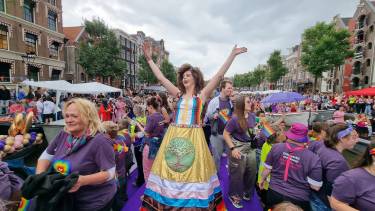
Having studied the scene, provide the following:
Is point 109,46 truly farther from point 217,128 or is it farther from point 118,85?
point 217,128

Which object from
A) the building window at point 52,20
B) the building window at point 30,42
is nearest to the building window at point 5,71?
the building window at point 30,42

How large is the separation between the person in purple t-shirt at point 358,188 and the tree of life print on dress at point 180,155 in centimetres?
139

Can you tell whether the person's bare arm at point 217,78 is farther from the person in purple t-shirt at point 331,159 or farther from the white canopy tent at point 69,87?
the white canopy tent at point 69,87

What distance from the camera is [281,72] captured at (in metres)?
54.6

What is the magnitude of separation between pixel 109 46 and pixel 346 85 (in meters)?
37.2

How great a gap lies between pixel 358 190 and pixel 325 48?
114 ft

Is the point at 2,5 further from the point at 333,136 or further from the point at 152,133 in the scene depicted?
the point at 333,136

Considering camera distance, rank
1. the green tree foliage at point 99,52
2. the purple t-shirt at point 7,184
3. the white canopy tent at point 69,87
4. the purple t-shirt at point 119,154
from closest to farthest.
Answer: the purple t-shirt at point 7,184, the purple t-shirt at point 119,154, the white canopy tent at point 69,87, the green tree foliage at point 99,52

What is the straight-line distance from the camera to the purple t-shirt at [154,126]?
4.27 metres

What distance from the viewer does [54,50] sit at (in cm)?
2802

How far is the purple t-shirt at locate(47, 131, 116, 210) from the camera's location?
1942mm

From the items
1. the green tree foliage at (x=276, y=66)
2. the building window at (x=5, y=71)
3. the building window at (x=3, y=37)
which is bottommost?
the building window at (x=5, y=71)

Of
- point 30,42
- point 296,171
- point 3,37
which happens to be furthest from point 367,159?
point 30,42

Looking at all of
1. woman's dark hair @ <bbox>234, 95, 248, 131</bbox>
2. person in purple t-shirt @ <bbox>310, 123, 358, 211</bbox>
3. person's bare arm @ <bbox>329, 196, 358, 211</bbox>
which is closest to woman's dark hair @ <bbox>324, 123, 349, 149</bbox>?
person in purple t-shirt @ <bbox>310, 123, 358, 211</bbox>
